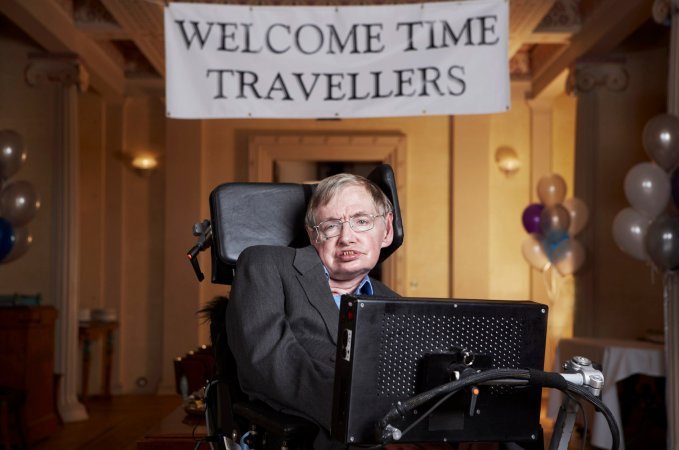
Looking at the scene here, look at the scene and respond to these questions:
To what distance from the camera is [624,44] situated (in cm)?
772

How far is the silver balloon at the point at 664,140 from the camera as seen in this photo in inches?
201

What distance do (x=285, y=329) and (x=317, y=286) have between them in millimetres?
245

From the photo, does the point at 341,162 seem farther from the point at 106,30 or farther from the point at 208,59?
the point at 208,59

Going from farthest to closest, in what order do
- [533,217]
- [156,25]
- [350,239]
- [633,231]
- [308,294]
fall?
[533,217]
[156,25]
[633,231]
[350,239]
[308,294]

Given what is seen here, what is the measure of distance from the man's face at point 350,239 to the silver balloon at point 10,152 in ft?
13.6

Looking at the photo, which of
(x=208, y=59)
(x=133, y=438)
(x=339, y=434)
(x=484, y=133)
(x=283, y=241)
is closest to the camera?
(x=339, y=434)

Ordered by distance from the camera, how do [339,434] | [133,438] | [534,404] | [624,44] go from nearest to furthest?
[339,434]
[534,404]
[133,438]
[624,44]

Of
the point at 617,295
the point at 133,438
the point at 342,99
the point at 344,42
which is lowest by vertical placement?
the point at 133,438

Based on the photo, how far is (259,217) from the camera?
8.95 feet

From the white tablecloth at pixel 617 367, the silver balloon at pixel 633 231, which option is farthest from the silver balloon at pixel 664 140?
the white tablecloth at pixel 617 367

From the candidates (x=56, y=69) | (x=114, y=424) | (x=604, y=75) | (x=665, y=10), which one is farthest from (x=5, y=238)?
(x=604, y=75)

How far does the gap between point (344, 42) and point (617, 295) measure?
195 inches

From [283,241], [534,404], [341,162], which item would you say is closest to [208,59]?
[283,241]

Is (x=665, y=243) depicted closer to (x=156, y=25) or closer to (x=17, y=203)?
(x=17, y=203)
